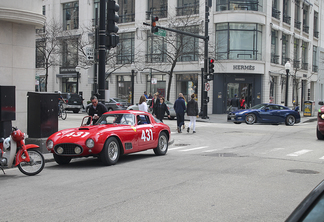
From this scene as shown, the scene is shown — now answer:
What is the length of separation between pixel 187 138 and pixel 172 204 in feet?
37.6

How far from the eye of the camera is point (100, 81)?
523 inches

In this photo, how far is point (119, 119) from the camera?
10.7 metres

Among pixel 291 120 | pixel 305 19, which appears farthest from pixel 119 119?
pixel 305 19

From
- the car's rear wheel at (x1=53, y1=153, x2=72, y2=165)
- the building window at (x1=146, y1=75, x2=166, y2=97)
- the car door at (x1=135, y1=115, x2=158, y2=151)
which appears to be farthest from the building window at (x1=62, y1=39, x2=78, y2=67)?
the car's rear wheel at (x1=53, y1=153, x2=72, y2=165)

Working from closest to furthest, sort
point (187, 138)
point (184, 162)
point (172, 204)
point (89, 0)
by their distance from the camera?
point (172, 204) → point (184, 162) → point (187, 138) → point (89, 0)

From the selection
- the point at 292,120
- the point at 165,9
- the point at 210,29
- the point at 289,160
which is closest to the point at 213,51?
the point at 210,29

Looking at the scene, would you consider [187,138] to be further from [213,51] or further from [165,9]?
[165,9]

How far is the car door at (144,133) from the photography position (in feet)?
34.9

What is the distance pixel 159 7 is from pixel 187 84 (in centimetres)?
851

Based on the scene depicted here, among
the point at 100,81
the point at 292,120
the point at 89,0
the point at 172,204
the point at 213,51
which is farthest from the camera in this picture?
the point at 89,0

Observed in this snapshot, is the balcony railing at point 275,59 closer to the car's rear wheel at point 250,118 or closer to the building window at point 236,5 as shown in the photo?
the building window at point 236,5

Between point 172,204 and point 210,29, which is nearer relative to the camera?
point 172,204

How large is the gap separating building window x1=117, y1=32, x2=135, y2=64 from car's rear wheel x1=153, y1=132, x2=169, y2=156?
99.8 feet

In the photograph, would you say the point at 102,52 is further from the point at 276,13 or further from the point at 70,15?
the point at 70,15
